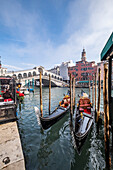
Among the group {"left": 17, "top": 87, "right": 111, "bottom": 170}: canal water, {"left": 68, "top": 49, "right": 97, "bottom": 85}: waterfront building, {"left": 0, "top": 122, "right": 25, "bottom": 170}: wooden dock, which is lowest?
{"left": 17, "top": 87, "right": 111, "bottom": 170}: canal water

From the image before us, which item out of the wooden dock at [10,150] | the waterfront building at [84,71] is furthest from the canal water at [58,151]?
the waterfront building at [84,71]

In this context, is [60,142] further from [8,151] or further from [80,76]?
[80,76]

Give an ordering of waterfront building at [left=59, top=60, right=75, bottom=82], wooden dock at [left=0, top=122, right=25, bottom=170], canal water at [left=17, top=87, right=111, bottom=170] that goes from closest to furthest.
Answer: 1. wooden dock at [left=0, top=122, right=25, bottom=170]
2. canal water at [left=17, top=87, right=111, bottom=170]
3. waterfront building at [left=59, top=60, right=75, bottom=82]

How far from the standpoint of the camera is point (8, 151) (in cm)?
262

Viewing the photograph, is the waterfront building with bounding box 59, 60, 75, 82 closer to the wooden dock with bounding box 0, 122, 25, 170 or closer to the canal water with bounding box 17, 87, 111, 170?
the canal water with bounding box 17, 87, 111, 170

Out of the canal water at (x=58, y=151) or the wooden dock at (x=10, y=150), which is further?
the canal water at (x=58, y=151)

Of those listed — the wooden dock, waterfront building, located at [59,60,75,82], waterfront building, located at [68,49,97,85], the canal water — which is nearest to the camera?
the wooden dock

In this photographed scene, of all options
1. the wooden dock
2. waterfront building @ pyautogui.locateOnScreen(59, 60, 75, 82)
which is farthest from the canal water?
waterfront building @ pyautogui.locateOnScreen(59, 60, 75, 82)

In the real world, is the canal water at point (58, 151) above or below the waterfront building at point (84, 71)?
below

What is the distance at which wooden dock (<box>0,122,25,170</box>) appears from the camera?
7.22 ft

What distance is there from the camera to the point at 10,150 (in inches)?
105

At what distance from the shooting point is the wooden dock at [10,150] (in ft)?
7.22

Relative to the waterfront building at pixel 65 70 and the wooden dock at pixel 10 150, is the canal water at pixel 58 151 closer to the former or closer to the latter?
the wooden dock at pixel 10 150

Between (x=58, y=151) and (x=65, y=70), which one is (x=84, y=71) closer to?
(x=65, y=70)
